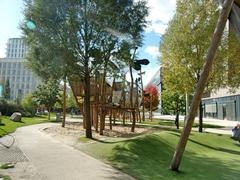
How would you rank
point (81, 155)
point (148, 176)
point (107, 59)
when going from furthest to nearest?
point (107, 59) → point (81, 155) → point (148, 176)

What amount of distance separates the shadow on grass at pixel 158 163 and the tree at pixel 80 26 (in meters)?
5.14

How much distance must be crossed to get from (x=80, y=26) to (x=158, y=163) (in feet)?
27.0

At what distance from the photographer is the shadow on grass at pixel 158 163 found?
31.4ft

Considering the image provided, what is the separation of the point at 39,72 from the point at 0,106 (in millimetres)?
26475

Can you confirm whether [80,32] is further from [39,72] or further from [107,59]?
[39,72]

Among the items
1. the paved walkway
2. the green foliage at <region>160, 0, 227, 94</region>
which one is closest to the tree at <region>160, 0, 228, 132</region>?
the green foliage at <region>160, 0, 227, 94</region>

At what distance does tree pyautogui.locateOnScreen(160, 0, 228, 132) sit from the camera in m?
20.8

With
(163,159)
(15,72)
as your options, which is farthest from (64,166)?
(15,72)

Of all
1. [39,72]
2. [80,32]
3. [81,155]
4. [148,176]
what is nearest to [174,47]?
[80,32]

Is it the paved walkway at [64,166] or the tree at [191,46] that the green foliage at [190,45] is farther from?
the paved walkway at [64,166]

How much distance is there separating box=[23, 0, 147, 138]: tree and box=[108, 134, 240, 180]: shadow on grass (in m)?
5.14

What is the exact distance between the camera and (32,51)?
17.2 meters

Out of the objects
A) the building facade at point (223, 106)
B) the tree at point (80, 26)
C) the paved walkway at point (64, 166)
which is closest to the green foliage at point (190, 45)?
the tree at point (80, 26)

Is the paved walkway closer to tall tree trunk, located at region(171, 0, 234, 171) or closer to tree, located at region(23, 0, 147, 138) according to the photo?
tall tree trunk, located at region(171, 0, 234, 171)
